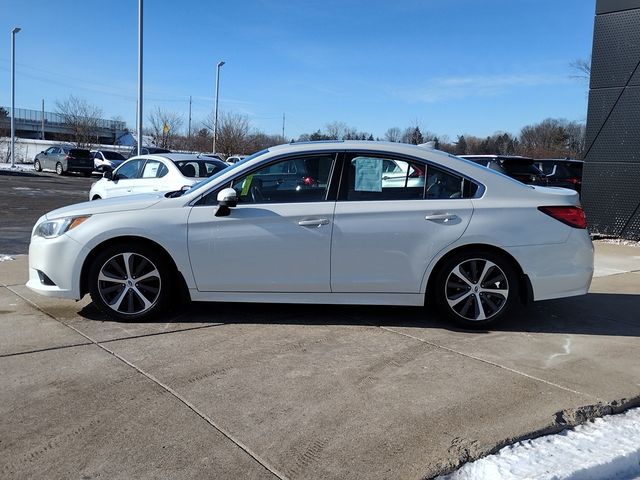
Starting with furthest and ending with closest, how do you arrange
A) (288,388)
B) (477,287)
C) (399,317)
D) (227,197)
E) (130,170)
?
(130,170), (399,317), (477,287), (227,197), (288,388)

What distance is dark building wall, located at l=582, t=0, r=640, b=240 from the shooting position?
10.8 m

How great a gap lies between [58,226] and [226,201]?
5.10 ft

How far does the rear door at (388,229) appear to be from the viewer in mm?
5047

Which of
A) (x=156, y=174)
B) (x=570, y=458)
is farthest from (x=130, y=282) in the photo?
(x=156, y=174)

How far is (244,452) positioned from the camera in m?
3.08

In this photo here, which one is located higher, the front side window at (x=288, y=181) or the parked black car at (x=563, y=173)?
the parked black car at (x=563, y=173)

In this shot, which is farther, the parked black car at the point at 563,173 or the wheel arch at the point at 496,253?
the parked black car at the point at 563,173

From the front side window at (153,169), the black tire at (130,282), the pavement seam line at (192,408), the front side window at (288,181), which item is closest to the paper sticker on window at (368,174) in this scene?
the front side window at (288,181)

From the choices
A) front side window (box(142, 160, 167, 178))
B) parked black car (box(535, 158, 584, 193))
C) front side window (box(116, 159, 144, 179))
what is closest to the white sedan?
front side window (box(142, 160, 167, 178))

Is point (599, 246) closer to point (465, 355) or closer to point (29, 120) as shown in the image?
point (465, 355)

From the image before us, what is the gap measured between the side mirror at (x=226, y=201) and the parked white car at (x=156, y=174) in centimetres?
604

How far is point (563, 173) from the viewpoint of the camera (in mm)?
16109

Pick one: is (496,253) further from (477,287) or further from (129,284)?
(129,284)

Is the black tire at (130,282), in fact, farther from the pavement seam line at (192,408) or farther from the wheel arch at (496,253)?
the wheel arch at (496,253)
